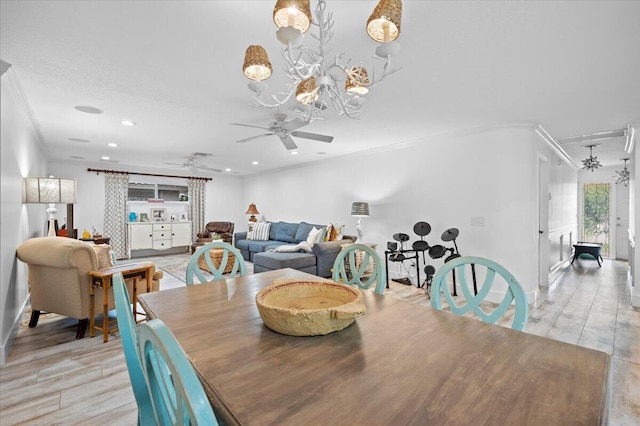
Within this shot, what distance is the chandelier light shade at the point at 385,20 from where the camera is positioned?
1.19 metres

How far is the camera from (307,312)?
1079 mm

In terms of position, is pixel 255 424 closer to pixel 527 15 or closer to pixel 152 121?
pixel 527 15

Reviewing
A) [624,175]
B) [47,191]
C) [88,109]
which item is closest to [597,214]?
[624,175]

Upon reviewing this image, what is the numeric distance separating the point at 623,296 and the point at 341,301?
4.90 metres

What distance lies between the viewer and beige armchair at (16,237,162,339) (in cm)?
276

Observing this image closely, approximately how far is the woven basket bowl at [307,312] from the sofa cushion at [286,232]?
5.13 meters

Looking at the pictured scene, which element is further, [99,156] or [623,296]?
[99,156]

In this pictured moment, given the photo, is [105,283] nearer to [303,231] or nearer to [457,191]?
[303,231]

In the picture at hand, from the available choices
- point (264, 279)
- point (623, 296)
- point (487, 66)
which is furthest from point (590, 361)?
point (623, 296)

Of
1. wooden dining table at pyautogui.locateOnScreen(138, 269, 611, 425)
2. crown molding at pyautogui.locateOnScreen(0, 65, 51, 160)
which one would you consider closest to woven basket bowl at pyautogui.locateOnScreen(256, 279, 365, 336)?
wooden dining table at pyautogui.locateOnScreen(138, 269, 611, 425)

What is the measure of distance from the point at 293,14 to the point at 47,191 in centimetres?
368

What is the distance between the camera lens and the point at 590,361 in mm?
913

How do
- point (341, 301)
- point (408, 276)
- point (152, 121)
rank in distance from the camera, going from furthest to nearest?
point (408, 276), point (152, 121), point (341, 301)

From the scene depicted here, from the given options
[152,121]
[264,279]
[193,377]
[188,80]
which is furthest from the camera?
[152,121]
